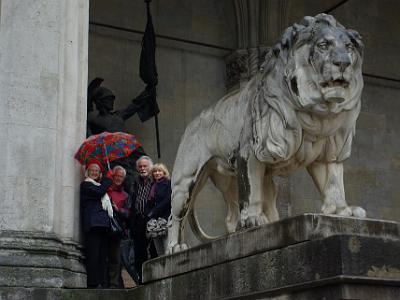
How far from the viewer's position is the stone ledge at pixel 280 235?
7168 mm

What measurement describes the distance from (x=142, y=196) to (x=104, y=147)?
2.44 feet

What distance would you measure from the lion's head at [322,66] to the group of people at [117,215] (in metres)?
2.96

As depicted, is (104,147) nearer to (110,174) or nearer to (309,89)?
(110,174)

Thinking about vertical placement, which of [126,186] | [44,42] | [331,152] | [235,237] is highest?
[44,42]

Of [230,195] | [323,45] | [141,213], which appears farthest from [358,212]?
[141,213]

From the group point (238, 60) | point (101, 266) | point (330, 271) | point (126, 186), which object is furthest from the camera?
point (238, 60)

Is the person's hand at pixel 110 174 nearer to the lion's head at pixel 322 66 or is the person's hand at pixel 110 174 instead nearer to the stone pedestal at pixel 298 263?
the stone pedestal at pixel 298 263

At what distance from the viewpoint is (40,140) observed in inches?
390

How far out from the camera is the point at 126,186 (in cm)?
1205

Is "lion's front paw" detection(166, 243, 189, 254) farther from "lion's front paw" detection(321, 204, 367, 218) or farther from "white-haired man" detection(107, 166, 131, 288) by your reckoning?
"lion's front paw" detection(321, 204, 367, 218)

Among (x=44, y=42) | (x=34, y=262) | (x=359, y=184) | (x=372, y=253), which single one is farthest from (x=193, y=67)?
(x=372, y=253)

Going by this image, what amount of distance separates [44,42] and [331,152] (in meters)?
3.72

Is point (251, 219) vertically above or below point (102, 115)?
below

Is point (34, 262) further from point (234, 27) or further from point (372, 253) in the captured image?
point (234, 27)
